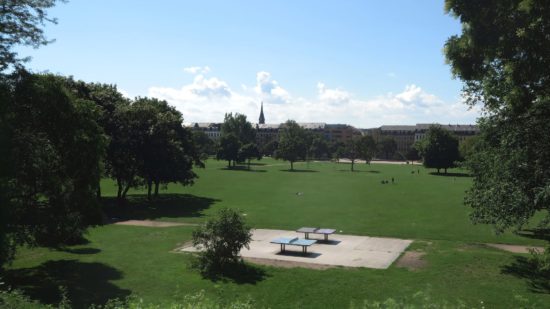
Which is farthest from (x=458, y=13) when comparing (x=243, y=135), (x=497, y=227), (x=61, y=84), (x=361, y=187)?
(x=243, y=135)

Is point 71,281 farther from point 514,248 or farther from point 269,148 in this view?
point 269,148

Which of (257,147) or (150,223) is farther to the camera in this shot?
(257,147)

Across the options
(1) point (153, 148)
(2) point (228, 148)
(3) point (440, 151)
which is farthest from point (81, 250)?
(3) point (440, 151)

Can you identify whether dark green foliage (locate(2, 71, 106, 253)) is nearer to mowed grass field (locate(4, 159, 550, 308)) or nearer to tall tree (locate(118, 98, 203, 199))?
mowed grass field (locate(4, 159, 550, 308))

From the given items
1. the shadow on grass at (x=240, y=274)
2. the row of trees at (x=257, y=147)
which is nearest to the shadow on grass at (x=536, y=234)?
the shadow on grass at (x=240, y=274)

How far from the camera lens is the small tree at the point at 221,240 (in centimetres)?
2239

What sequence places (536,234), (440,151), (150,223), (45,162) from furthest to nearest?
1. (440,151)
2. (150,223)
3. (536,234)
4. (45,162)

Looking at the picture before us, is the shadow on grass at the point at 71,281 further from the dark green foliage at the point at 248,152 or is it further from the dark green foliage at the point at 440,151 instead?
the dark green foliage at the point at 440,151

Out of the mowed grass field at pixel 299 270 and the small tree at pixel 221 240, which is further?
the small tree at pixel 221 240

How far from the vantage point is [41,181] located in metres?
21.7

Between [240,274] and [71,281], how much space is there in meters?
7.59

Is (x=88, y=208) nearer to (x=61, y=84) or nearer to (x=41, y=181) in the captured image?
(x=41, y=181)

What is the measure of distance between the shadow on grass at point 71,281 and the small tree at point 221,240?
4.13m

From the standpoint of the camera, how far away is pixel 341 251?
2661 cm
